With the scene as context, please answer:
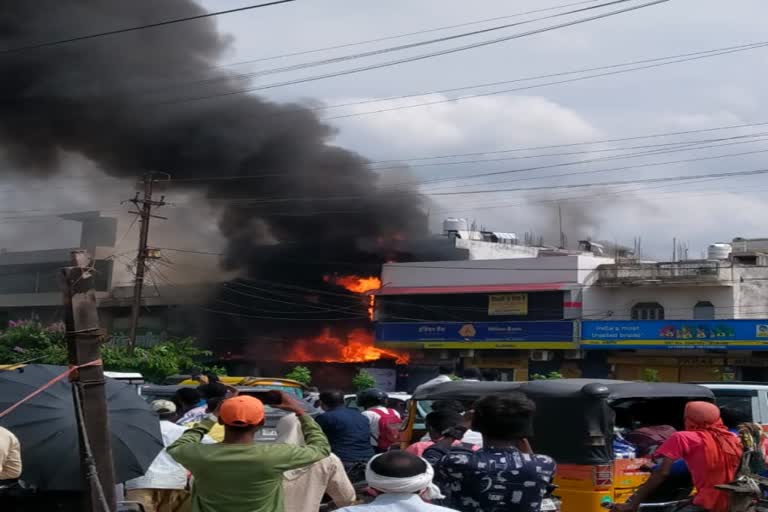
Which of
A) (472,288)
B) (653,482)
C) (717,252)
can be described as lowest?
(653,482)

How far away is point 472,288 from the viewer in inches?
1443

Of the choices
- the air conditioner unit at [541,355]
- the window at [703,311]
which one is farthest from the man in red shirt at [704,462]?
the window at [703,311]

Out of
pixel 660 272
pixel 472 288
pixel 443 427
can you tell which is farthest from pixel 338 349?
pixel 443 427

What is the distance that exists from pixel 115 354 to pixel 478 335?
12.1m

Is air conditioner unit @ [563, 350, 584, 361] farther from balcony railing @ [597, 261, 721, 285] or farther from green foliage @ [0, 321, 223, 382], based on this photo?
green foliage @ [0, 321, 223, 382]

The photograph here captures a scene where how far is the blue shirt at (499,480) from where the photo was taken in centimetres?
443

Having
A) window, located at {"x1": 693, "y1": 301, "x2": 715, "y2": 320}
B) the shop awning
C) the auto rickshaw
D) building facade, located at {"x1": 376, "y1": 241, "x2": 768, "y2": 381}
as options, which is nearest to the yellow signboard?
building facade, located at {"x1": 376, "y1": 241, "x2": 768, "y2": 381}

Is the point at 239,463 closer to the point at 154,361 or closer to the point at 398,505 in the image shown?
the point at 398,505

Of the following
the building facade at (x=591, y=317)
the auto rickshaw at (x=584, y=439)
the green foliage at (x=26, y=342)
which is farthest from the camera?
the green foliage at (x=26, y=342)

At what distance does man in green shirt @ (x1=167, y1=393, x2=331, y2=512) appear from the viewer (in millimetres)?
4449

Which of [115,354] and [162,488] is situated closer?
[162,488]

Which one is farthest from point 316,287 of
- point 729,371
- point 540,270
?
point 729,371

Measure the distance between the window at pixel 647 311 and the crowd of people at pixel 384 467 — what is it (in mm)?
28890

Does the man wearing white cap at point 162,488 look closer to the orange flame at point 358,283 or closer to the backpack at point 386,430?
the backpack at point 386,430
